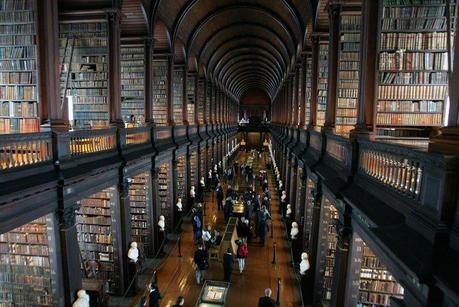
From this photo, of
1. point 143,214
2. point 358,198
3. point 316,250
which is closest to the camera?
point 358,198

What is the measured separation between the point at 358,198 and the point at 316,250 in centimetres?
343

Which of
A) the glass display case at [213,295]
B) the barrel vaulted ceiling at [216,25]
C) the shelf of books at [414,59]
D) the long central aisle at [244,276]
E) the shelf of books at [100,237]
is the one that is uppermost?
the barrel vaulted ceiling at [216,25]

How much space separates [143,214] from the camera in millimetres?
9984

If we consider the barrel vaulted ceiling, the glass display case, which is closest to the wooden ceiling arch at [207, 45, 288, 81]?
the barrel vaulted ceiling

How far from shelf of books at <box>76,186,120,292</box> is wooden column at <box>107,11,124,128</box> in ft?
6.36

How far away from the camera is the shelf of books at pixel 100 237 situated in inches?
307

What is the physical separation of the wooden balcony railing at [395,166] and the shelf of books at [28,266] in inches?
203

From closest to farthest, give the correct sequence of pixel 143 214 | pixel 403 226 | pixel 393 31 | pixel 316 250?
pixel 403 226
pixel 393 31
pixel 316 250
pixel 143 214

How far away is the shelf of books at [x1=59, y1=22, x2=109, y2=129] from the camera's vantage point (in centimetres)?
877

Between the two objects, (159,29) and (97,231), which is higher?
(159,29)

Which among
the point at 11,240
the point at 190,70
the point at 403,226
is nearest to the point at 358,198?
the point at 403,226

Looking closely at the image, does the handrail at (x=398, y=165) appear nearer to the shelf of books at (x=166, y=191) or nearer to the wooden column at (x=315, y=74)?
the wooden column at (x=315, y=74)

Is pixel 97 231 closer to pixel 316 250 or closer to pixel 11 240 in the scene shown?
pixel 11 240

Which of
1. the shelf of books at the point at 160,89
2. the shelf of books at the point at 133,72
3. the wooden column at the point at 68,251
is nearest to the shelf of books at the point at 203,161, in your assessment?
the shelf of books at the point at 160,89
